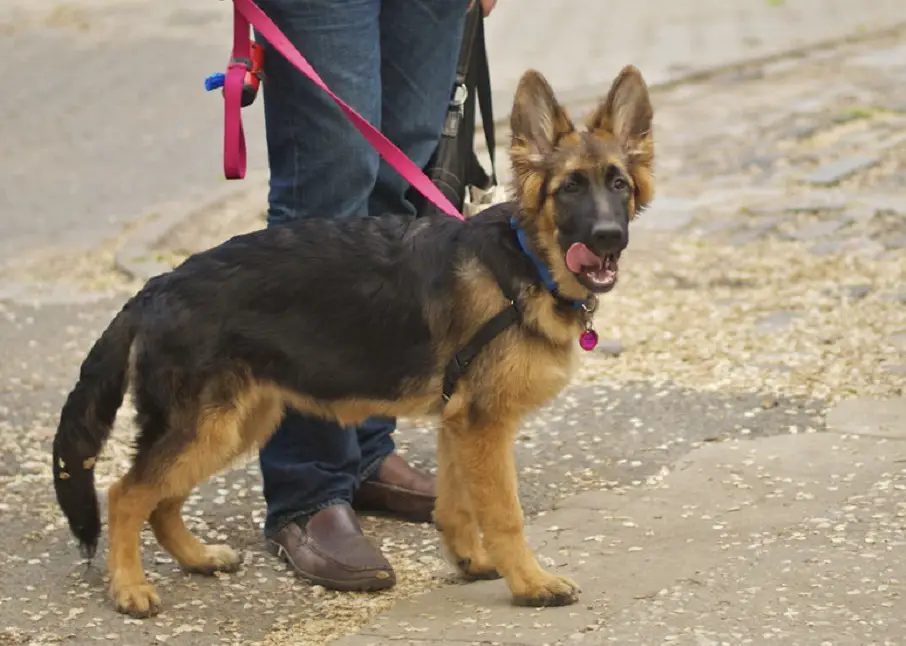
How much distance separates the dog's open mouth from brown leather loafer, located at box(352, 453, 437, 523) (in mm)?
1339

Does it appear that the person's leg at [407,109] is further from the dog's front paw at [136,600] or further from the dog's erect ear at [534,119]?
the dog's front paw at [136,600]

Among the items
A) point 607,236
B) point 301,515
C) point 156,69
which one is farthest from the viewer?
point 156,69

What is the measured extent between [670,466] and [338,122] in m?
1.93

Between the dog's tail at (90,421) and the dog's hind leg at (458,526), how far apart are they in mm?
1029

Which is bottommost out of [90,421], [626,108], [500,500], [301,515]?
[301,515]

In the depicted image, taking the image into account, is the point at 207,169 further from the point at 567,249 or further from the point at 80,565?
the point at 567,249

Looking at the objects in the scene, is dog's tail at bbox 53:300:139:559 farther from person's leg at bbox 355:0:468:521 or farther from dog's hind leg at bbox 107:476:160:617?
person's leg at bbox 355:0:468:521

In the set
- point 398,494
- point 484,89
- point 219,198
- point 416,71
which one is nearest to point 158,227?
point 219,198

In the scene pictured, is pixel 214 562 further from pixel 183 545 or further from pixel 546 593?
pixel 546 593

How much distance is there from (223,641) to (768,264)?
4861 millimetres

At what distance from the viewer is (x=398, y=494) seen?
5324 mm

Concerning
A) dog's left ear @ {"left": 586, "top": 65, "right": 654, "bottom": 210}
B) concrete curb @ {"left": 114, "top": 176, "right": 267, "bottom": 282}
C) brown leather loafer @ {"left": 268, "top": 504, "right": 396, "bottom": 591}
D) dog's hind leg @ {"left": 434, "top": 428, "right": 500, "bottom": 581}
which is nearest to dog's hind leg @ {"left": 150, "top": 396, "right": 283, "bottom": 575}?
brown leather loafer @ {"left": 268, "top": 504, "right": 396, "bottom": 591}

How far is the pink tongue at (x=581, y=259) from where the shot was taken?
4.20 meters

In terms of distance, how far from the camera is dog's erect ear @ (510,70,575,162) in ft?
14.1
